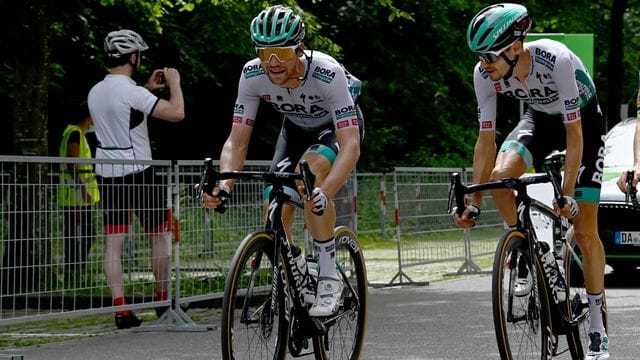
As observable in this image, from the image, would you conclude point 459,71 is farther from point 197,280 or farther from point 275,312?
point 275,312

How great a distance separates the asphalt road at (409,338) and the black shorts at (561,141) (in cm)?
139

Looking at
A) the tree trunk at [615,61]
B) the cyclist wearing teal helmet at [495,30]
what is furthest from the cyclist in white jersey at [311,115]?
the tree trunk at [615,61]

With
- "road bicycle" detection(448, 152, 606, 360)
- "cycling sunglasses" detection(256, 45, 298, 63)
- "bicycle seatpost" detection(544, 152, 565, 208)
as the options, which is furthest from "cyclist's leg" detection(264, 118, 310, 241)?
"bicycle seatpost" detection(544, 152, 565, 208)

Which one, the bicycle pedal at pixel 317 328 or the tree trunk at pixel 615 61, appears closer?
the bicycle pedal at pixel 317 328

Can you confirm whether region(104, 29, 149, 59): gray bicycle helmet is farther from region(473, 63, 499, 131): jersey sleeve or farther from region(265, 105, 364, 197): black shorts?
region(473, 63, 499, 131): jersey sleeve

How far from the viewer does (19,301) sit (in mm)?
10094

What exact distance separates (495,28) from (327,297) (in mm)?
1639

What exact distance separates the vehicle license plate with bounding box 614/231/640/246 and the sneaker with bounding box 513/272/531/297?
7586mm

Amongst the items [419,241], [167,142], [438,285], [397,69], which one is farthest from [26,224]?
[397,69]

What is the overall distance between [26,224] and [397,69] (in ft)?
76.1

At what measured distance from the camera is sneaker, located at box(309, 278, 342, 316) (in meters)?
7.58

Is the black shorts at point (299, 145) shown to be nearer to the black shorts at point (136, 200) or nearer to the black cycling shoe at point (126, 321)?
the black shorts at point (136, 200)

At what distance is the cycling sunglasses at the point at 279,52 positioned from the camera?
750 centimetres

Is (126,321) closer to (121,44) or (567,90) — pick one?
(121,44)
